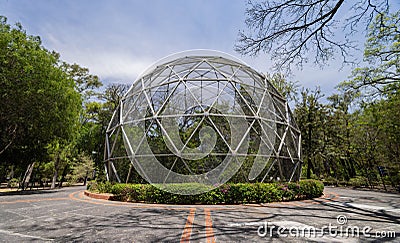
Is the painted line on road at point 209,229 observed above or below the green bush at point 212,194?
below

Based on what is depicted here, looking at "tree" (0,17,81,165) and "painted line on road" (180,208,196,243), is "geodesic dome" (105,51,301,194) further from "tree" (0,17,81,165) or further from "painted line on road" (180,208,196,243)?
"tree" (0,17,81,165)

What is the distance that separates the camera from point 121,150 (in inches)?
501

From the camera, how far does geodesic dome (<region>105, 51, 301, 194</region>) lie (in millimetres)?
10977

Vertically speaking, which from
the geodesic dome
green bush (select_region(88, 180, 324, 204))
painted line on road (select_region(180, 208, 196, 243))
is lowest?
painted line on road (select_region(180, 208, 196, 243))

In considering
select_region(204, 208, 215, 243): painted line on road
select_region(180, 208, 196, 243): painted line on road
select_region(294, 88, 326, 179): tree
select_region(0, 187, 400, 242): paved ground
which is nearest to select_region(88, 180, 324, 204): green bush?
select_region(0, 187, 400, 242): paved ground

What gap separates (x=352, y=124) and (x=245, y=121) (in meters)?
25.5

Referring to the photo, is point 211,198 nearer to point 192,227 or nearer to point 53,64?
point 192,227

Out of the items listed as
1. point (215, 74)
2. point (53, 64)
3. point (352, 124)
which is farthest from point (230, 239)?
point (352, 124)

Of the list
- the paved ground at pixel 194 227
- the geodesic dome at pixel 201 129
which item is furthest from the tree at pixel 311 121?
the paved ground at pixel 194 227

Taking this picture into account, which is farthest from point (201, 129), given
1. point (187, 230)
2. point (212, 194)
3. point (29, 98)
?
point (29, 98)

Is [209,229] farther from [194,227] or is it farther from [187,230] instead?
[187,230]

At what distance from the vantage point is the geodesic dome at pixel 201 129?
1098cm

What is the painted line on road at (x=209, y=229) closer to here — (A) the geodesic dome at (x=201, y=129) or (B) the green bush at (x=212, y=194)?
(B) the green bush at (x=212, y=194)

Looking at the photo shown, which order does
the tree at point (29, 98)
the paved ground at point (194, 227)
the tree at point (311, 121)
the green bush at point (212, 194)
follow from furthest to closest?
the tree at point (311, 121) < the tree at point (29, 98) < the green bush at point (212, 194) < the paved ground at point (194, 227)
